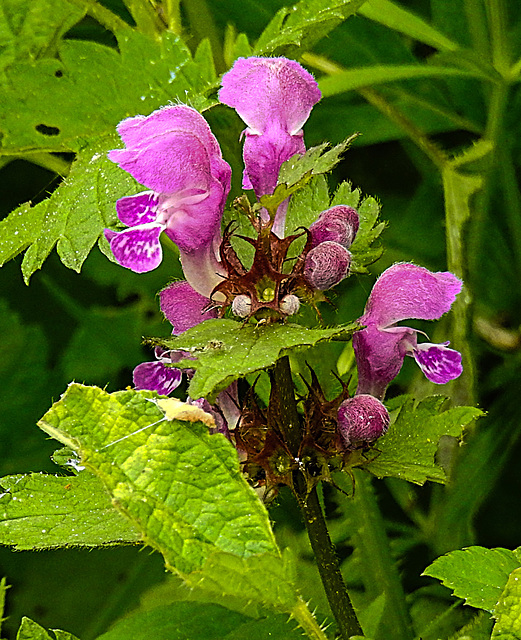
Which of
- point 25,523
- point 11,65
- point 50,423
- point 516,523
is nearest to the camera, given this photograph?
point 50,423

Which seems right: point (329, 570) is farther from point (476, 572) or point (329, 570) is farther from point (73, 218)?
point (73, 218)

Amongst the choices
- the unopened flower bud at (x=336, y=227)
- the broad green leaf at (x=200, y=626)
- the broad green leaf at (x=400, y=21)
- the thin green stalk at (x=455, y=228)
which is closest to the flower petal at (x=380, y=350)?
the unopened flower bud at (x=336, y=227)

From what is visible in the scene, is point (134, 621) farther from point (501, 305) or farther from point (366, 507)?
point (501, 305)

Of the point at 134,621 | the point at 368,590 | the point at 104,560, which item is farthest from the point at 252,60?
the point at 104,560

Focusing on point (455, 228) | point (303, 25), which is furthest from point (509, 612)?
point (455, 228)

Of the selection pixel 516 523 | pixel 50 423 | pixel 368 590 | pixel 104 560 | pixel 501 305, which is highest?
pixel 50 423

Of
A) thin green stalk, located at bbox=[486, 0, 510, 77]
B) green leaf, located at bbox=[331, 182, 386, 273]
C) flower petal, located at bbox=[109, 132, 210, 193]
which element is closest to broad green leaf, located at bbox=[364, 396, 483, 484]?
green leaf, located at bbox=[331, 182, 386, 273]

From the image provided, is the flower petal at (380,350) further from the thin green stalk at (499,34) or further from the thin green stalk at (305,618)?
the thin green stalk at (499,34)

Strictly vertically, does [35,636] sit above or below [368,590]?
above
